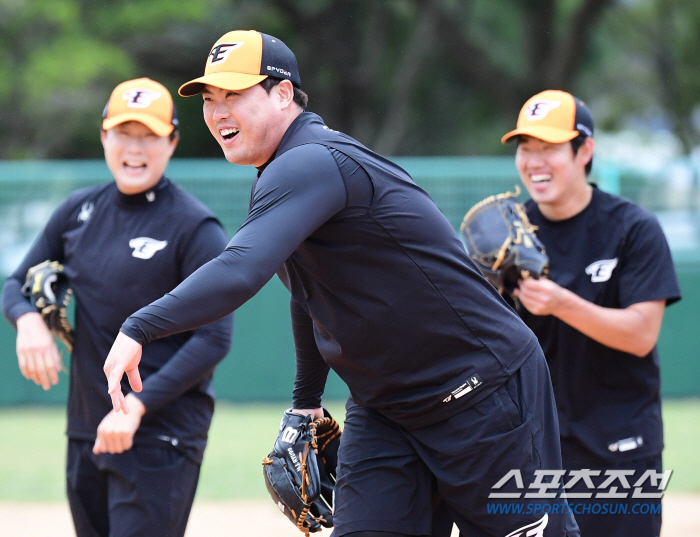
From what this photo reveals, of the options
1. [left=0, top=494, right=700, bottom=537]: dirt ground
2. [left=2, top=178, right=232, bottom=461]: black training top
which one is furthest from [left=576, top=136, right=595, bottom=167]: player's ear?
[left=0, top=494, right=700, bottom=537]: dirt ground

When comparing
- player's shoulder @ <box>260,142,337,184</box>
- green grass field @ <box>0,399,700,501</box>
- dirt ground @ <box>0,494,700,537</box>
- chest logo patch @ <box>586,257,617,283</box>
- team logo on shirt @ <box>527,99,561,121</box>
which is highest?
team logo on shirt @ <box>527,99,561,121</box>

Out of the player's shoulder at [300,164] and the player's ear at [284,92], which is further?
the player's ear at [284,92]

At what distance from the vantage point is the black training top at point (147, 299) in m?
4.36

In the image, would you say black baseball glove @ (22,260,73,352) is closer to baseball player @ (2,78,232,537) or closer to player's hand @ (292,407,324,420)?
baseball player @ (2,78,232,537)

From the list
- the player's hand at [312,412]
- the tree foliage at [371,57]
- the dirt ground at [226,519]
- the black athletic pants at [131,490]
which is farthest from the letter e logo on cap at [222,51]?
the tree foliage at [371,57]

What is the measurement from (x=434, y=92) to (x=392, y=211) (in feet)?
84.9

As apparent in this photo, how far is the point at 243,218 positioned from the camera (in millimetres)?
12023

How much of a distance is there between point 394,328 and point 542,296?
113 centimetres

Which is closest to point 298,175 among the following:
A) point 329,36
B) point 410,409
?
point 410,409

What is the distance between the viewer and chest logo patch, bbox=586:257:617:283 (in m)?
4.45

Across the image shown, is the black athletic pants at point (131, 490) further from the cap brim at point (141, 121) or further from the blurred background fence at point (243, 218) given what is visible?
the blurred background fence at point (243, 218)

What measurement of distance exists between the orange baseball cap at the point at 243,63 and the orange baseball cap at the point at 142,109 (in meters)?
1.23

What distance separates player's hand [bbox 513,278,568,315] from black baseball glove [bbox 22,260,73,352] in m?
2.17

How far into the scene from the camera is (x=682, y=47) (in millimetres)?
29219
